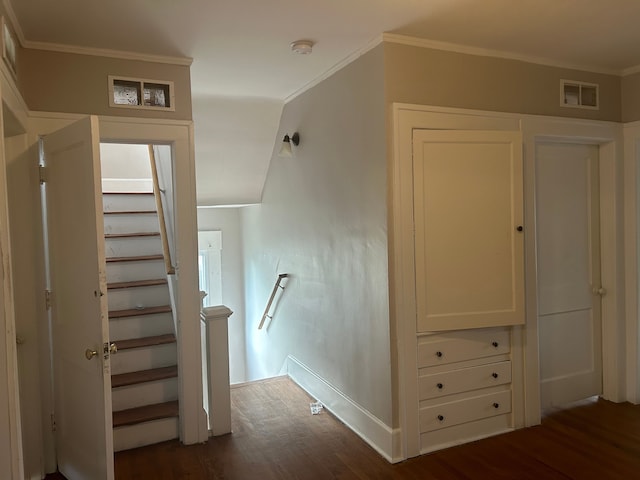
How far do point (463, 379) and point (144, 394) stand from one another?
6.92ft

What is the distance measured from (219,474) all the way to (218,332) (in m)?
0.91

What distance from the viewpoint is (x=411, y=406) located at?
112 inches

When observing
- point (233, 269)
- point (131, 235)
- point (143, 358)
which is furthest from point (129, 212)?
point (233, 269)

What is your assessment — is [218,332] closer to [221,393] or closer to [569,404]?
A: [221,393]

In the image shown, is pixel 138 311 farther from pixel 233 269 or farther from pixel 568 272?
pixel 568 272

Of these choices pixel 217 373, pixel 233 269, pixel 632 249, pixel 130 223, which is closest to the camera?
pixel 217 373

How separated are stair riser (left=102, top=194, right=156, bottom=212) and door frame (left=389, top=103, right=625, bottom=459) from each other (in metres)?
2.84

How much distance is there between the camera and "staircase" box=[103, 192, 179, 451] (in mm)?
3166

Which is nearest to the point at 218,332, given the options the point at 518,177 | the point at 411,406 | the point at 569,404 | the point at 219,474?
the point at 219,474

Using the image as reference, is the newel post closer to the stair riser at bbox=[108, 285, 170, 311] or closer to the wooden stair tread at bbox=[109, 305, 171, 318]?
the wooden stair tread at bbox=[109, 305, 171, 318]

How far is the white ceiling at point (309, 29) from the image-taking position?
7.64ft

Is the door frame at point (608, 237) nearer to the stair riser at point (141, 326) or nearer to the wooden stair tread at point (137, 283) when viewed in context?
the stair riser at point (141, 326)

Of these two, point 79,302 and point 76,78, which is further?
point 76,78

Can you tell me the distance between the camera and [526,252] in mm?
3146
